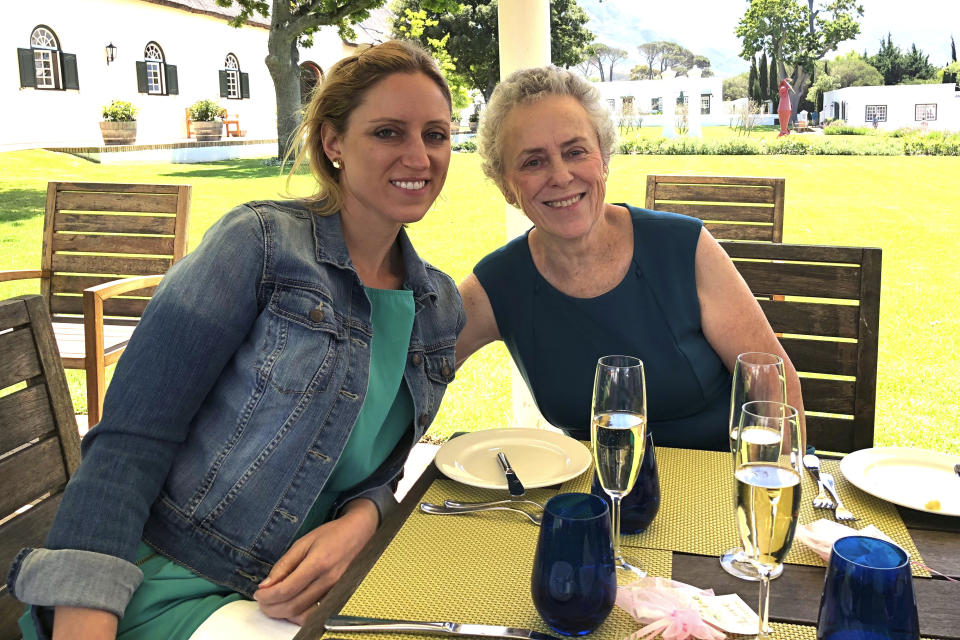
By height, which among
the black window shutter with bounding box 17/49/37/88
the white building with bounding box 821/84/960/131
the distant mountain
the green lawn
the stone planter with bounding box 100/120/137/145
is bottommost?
the green lawn

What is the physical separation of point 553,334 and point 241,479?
0.69 m

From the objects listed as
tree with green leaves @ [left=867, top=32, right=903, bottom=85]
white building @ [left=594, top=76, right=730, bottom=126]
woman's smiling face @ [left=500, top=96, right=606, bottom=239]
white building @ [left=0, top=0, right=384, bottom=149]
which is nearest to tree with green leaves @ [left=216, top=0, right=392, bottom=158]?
white building @ [left=0, top=0, right=384, bottom=149]

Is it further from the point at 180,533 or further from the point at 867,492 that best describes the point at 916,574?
the point at 180,533

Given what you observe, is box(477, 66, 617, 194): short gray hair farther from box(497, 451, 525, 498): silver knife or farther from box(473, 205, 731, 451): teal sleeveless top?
box(497, 451, 525, 498): silver knife

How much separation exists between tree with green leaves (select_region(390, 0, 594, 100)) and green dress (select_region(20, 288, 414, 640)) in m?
8.99

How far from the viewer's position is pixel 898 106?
236 inches

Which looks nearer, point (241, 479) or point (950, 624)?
point (950, 624)

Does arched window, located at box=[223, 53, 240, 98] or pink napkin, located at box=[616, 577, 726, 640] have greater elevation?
arched window, located at box=[223, 53, 240, 98]

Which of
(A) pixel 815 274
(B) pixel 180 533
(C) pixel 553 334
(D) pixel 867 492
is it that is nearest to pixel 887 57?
(A) pixel 815 274

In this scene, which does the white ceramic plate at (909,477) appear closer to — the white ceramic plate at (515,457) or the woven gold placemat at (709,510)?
the woven gold placemat at (709,510)

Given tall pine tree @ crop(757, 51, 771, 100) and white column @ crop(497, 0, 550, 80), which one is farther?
tall pine tree @ crop(757, 51, 771, 100)

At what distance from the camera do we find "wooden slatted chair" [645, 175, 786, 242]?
10.2ft

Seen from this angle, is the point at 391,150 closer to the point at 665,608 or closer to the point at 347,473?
the point at 347,473

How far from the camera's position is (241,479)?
119 centimetres
